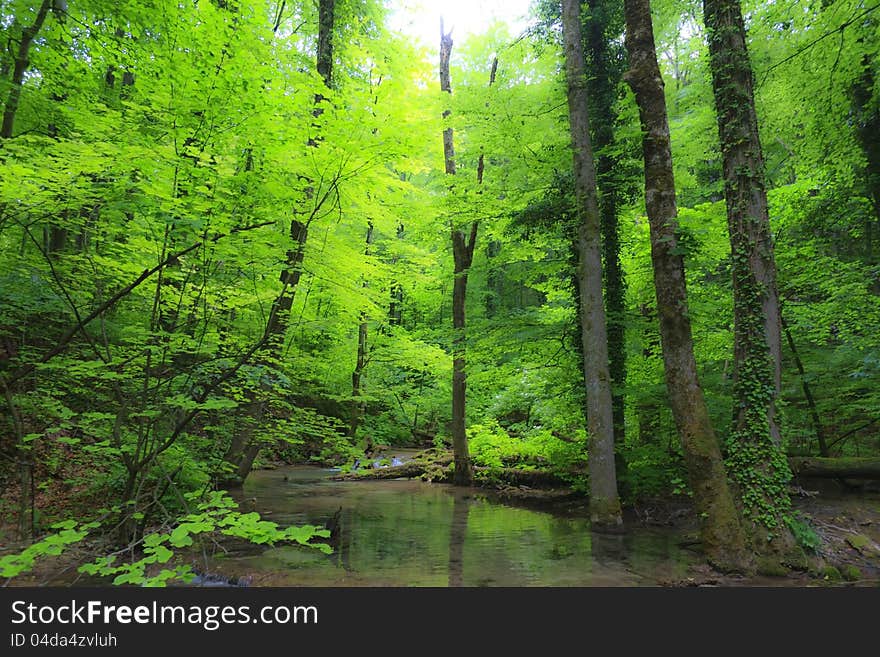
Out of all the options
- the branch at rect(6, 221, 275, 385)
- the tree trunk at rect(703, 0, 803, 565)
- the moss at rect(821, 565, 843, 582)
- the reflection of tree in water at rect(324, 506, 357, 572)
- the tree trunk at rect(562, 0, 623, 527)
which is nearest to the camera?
the branch at rect(6, 221, 275, 385)

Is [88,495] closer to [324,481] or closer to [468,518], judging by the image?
[468,518]

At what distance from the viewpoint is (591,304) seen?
318 inches

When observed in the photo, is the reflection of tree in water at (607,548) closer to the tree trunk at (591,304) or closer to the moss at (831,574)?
the tree trunk at (591,304)

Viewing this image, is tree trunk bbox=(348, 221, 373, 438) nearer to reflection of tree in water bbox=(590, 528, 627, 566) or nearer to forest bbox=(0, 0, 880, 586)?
forest bbox=(0, 0, 880, 586)

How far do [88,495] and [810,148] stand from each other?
14593mm

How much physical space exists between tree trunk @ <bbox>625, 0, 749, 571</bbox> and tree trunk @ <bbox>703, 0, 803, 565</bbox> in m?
0.34

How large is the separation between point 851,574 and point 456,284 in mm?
9436

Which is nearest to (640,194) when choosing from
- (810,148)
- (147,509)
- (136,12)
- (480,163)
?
(810,148)

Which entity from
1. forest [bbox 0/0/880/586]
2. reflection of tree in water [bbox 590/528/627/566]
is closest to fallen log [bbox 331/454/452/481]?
forest [bbox 0/0/880/586]

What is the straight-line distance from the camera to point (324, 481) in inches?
524

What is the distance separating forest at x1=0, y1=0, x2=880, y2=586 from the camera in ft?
14.3

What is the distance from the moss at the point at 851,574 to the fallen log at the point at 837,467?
138 inches

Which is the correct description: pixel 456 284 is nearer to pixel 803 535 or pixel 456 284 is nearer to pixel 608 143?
pixel 608 143

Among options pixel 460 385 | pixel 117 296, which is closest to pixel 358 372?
pixel 460 385
